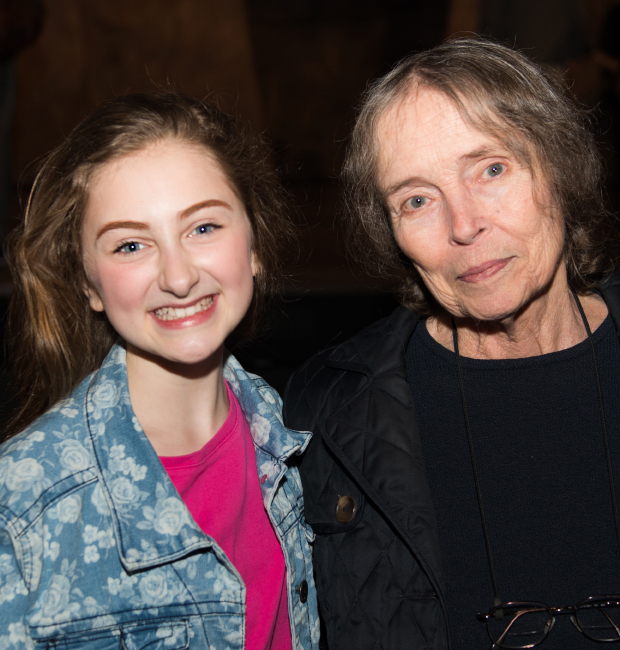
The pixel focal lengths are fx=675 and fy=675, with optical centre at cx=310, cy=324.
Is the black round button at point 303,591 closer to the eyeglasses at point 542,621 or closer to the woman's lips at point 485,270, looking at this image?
the eyeglasses at point 542,621

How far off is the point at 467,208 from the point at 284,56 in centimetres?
640

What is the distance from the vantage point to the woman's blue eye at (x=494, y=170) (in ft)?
4.58

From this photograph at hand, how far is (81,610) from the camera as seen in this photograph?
1.14 m

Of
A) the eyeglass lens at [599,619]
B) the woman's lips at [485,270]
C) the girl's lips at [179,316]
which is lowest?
the eyeglass lens at [599,619]

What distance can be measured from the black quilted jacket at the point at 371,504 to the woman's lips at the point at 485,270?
0.25m

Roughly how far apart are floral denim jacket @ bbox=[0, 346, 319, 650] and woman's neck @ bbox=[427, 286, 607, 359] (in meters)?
0.77

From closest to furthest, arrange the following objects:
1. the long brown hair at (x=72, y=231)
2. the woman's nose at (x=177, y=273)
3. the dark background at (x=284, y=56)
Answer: the woman's nose at (x=177, y=273) < the long brown hair at (x=72, y=231) < the dark background at (x=284, y=56)

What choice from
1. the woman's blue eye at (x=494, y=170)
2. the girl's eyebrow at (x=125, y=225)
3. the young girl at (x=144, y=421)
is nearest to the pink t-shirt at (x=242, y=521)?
the young girl at (x=144, y=421)

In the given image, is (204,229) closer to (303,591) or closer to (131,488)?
(131,488)

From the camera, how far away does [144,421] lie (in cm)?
138

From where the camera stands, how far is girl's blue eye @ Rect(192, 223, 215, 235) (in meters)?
1.31

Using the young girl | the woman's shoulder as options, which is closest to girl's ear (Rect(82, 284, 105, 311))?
the young girl

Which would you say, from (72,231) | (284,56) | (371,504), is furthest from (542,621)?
(284,56)

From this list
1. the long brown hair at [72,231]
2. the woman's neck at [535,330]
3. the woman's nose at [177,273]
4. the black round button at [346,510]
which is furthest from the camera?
the woman's neck at [535,330]
